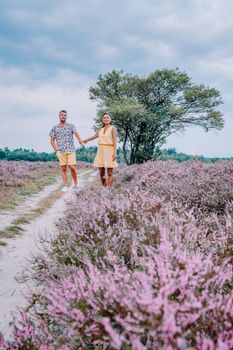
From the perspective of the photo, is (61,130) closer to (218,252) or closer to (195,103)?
(218,252)

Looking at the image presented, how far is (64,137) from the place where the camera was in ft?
34.2

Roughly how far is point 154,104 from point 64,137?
2287cm

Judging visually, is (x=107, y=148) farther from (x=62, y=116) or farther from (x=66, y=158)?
(x=62, y=116)

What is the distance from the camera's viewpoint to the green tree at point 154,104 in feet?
102

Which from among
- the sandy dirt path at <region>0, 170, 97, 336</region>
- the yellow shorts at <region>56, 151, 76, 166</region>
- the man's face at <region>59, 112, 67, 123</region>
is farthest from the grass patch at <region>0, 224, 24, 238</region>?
the man's face at <region>59, 112, 67, 123</region>

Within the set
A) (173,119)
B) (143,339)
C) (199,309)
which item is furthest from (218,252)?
(173,119)

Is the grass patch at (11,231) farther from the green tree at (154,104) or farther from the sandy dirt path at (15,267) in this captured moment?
the green tree at (154,104)

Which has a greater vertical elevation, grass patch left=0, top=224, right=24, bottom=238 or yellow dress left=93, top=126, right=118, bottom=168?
yellow dress left=93, top=126, right=118, bottom=168

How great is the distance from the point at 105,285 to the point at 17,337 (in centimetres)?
54

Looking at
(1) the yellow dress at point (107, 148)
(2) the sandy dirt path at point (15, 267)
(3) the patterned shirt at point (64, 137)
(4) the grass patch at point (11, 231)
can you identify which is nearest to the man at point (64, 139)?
(3) the patterned shirt at point (64, 137)

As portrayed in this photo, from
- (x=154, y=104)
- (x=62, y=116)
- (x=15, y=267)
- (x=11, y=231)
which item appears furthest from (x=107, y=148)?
(x=154, y=104)

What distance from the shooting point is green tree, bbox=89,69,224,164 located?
102 ft

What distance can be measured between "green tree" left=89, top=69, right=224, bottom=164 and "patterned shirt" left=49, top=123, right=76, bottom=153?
65.3 ft

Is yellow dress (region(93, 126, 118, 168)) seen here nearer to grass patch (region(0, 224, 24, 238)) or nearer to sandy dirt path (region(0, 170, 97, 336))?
sandy dirt path (region(0, 170, 97, 336))
